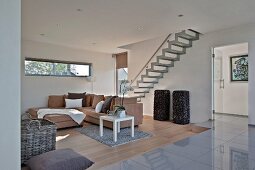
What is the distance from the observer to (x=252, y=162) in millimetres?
2467

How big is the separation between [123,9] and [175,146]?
282 centimetres

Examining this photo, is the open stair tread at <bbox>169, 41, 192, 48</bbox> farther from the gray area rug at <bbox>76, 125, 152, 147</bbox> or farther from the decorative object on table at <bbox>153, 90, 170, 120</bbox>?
the gray area rug at <bbox>76, 125, 152, 147</bbox>

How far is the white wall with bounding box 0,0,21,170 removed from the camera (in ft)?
3.61

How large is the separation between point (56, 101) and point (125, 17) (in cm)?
390

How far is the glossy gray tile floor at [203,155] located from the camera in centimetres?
238

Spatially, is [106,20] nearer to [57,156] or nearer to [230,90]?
[57,156]

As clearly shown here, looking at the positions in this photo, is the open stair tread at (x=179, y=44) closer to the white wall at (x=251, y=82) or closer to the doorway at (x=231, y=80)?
the doorway at (x=231, y=80)

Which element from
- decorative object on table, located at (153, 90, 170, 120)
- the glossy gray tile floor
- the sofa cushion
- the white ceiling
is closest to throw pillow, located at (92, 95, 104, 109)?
the sofa cushion

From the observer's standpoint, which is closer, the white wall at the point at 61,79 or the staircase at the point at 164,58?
the staircase at the point at 164,58

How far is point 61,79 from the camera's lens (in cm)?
729

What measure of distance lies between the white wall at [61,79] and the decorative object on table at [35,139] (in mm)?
3974

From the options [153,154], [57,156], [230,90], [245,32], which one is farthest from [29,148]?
[230,90]

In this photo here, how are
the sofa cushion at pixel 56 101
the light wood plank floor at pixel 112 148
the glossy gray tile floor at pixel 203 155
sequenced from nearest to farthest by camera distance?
the glossy gray tile floor at pixel 203 155, the light wood plank floor at pixel 112 148, the sofa cushion at pixel 56 101

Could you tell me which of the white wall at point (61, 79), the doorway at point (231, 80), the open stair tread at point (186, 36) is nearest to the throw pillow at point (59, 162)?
the open stair tread at point (186, 36)
